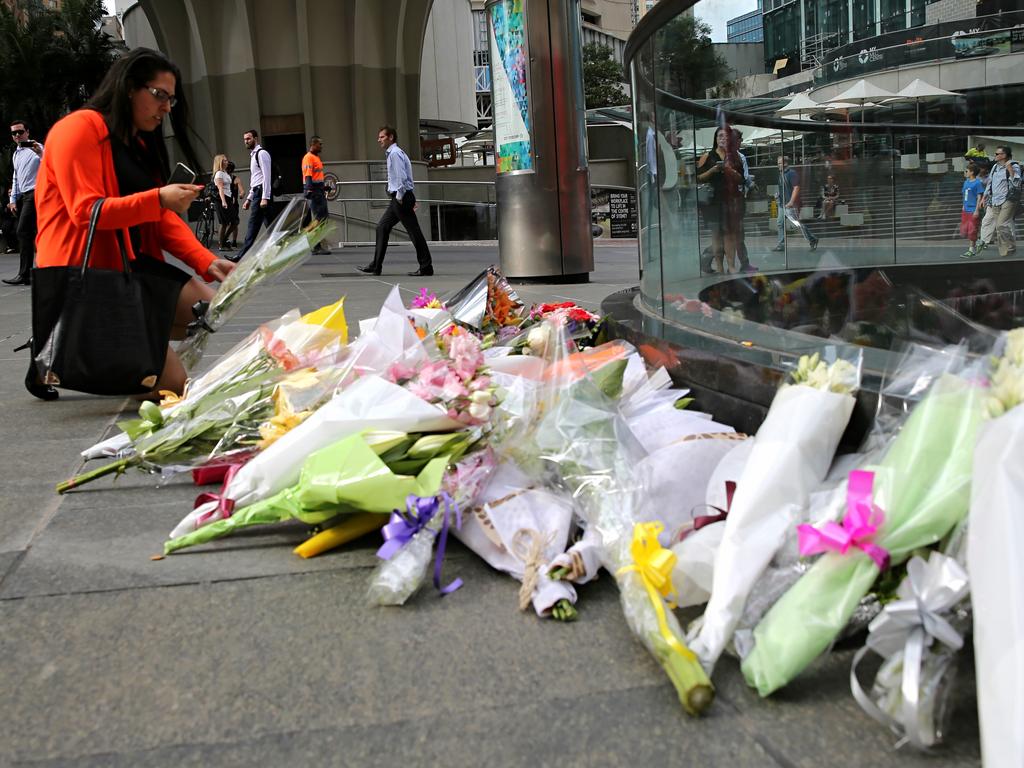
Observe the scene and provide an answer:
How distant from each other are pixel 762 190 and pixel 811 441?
222cm

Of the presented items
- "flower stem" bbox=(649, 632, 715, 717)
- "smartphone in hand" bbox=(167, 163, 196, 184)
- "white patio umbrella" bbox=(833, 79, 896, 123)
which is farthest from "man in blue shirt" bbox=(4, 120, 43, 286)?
"flower stem" bbox=(649, 632, 715, 717)

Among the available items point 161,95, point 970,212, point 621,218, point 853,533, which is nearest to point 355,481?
point 853,533

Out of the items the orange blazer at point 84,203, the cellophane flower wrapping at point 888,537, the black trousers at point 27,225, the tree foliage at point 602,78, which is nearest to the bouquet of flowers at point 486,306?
the orange blazer at point 84,203

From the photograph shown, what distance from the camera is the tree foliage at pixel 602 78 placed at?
61000 mm

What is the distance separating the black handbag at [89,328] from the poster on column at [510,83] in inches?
244

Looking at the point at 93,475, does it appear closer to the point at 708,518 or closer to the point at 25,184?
the point at 708,518

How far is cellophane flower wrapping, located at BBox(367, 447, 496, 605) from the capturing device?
2.45 metres

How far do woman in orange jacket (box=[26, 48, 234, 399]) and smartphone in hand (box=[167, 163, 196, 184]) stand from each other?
0.31ft

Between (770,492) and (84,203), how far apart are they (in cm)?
327

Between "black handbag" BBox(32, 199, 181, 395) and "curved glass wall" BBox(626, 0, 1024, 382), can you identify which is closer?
"curved glass wall" BBox(626, 0, 1024, 382)

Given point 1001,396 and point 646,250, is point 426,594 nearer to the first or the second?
point 1001,396

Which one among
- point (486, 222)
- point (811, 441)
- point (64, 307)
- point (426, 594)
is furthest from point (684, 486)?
point (486, 222)

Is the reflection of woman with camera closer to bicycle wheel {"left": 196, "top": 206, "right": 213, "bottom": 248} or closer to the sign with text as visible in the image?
bicycle wheel {"left": 196, "top": 206, "right": 213, "bottom": 248}

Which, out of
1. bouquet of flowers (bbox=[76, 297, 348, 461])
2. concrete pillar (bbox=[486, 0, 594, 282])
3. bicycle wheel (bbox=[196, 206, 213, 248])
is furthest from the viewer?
bicycle wheel (bbox=[196, 206, 213, 248])
